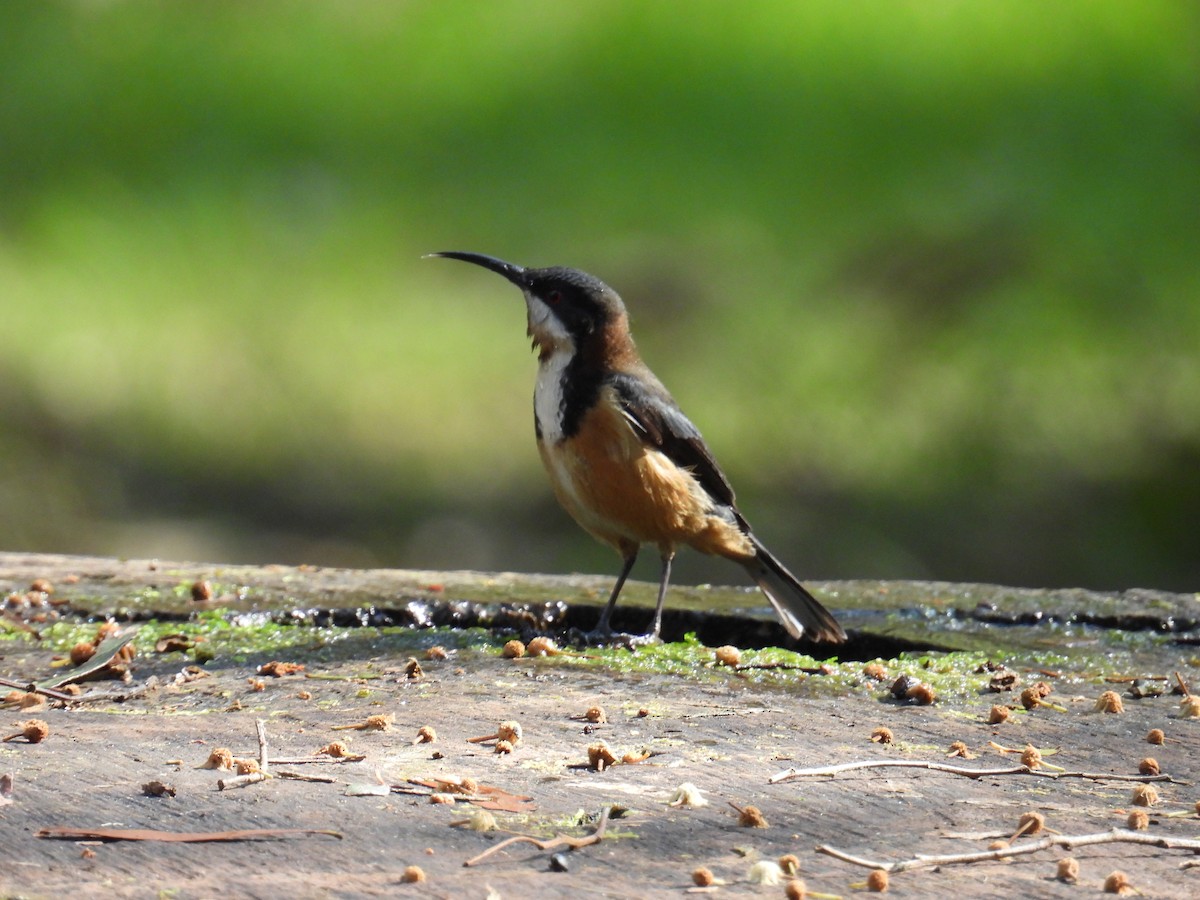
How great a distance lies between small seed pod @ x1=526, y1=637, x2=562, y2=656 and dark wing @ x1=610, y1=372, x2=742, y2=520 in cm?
86

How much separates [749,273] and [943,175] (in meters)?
1.71

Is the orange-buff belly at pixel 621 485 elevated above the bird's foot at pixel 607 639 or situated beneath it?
elevated above

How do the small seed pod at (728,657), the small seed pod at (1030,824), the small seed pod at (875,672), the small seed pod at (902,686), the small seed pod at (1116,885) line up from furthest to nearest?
the small seed pod at (728,657) → the small seed pod at (875,672) → the small seed pod at (902,686) → the small seed pod at (1030,824) → the small seed pod at (1116,885)

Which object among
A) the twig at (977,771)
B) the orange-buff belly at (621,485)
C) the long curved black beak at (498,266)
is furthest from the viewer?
the long curved black beak at (498,266)

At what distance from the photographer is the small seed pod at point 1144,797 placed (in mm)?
2670

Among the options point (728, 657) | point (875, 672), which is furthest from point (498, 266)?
point (875, 672)

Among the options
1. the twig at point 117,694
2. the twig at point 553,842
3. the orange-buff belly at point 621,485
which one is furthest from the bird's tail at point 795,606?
the twig at point 553,842

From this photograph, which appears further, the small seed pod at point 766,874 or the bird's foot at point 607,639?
the bird's foot at point 607,639

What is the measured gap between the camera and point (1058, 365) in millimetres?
9547

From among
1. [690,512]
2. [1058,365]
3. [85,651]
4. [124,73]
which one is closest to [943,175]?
[1058,365]

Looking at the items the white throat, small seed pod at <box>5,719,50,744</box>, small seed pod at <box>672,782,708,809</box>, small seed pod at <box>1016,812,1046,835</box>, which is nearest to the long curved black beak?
the white throat

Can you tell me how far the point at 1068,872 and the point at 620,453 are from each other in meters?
2.39

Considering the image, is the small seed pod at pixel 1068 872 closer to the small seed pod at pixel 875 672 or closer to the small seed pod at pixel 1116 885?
the small seed pod at pixel 1116 885

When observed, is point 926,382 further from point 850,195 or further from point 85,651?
point 85,651
